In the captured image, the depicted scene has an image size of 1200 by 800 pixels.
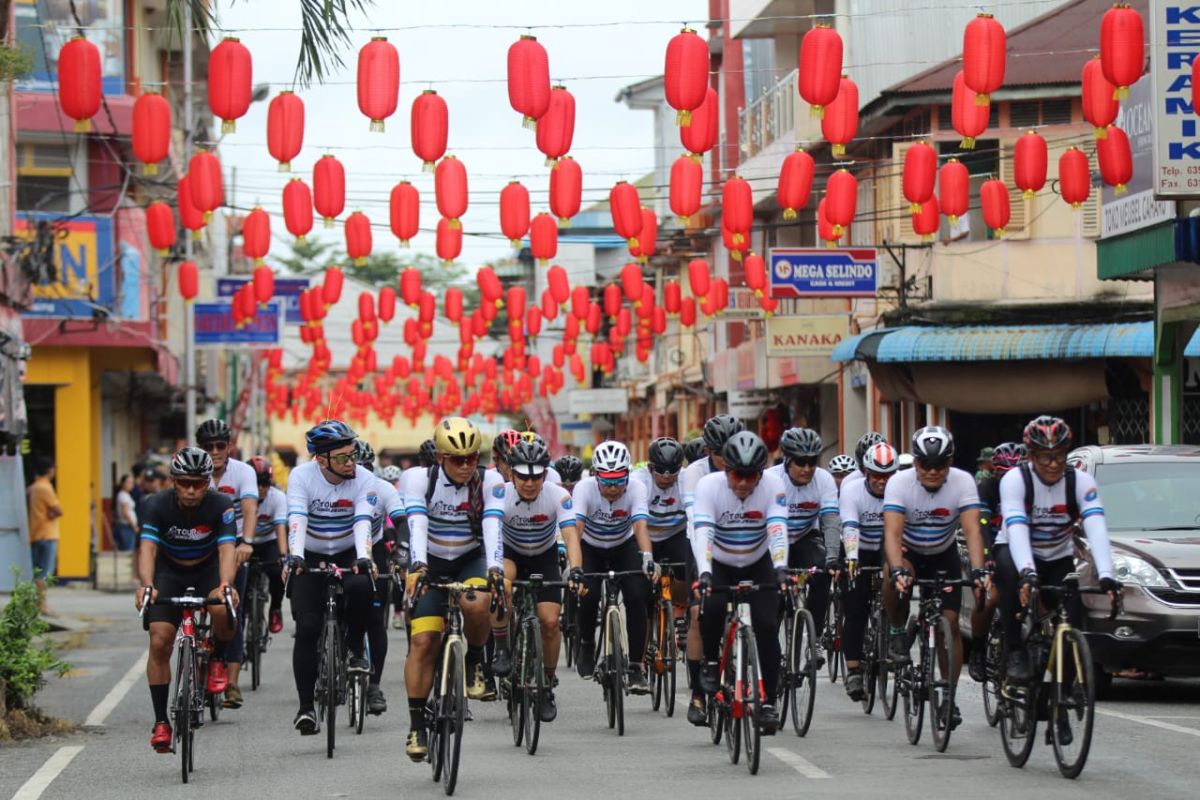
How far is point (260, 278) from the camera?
34000 millimetres

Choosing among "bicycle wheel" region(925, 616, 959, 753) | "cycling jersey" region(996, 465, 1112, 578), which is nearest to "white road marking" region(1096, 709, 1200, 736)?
"bicycle wheel" region(925, 616, 959, 753)

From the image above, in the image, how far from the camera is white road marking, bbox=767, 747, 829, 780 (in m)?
11.0

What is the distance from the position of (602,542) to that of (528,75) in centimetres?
572

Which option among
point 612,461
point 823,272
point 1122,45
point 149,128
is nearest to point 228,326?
point 823,272

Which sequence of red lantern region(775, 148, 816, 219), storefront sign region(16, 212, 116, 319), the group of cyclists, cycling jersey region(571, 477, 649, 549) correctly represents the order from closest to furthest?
1. the group of cyclists
2. cycling jersey region(571, 477, 649, 549)
3. red lantern region(775, 148, 816, 219)
4. storefront sign region(16, 212, 116, 319)

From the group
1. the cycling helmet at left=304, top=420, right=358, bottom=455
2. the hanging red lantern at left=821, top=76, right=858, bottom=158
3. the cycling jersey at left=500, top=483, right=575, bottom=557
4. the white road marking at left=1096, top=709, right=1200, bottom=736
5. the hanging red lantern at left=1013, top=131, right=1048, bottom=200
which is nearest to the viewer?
the white road marking at left=1096, top=709, right=1200, bottom=736

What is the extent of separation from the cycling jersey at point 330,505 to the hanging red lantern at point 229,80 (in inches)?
252

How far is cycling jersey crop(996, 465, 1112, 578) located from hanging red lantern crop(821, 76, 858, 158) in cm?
958

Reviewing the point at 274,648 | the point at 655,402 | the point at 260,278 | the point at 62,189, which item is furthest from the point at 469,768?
the point at 655,402

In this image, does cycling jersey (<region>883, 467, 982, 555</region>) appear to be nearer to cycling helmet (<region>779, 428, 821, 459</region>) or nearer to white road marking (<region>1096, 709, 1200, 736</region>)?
cycling helmet (<region>779, 428, 821, 459</region>)

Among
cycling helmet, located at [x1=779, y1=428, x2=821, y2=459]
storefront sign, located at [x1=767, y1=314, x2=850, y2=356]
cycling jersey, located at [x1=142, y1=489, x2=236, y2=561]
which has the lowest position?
cycling jersey, located at [x1=142, y1=489, x2=236, y2=561]

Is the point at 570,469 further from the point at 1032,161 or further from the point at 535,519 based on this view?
the point at 535,519

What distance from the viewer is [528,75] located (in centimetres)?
1875

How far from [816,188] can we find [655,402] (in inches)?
1195
